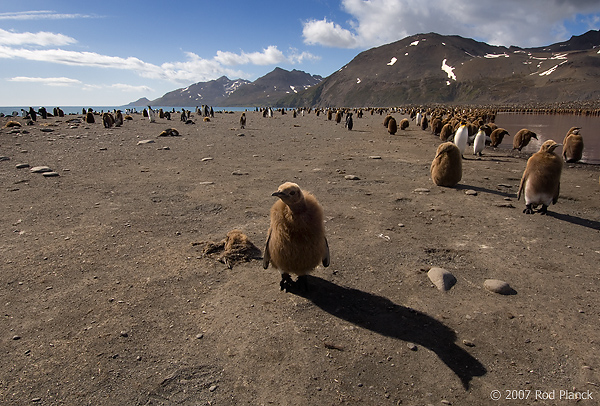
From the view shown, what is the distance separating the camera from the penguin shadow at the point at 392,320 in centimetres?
313

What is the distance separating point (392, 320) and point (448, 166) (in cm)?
637

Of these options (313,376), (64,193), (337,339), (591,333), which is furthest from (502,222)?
(64,193)

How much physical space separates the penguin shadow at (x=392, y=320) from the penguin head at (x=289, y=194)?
4.02 feet

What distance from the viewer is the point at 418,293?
167 inches

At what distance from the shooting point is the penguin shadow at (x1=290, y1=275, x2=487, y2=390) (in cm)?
313

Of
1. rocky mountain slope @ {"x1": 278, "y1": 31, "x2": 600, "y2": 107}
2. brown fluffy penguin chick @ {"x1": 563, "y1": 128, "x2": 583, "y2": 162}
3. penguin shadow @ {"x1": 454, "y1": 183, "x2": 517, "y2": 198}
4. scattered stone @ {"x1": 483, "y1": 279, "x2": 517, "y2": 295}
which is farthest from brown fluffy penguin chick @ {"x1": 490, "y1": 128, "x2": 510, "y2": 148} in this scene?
rocky mountain slope @ {"x1": 278, "y1": 31, "x2": 600, "y2": 107}

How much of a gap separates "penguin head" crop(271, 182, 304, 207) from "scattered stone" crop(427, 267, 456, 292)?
2171 millimetres

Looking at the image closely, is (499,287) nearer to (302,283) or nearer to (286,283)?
(302,283)

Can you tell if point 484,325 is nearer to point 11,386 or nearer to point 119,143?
point 11,386

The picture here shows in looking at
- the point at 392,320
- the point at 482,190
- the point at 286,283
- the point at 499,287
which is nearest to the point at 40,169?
the point at 286,283

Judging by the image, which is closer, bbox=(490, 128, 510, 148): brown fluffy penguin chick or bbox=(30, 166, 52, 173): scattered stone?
bbox=(30, 166, 52, 173): scattered stone

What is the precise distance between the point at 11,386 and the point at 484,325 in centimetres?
451

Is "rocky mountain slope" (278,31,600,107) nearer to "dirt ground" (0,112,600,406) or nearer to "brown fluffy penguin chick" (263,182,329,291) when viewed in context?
"dirt ground" (0,112,600,406)

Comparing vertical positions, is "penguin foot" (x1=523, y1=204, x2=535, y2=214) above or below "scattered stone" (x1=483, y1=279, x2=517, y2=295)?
above
